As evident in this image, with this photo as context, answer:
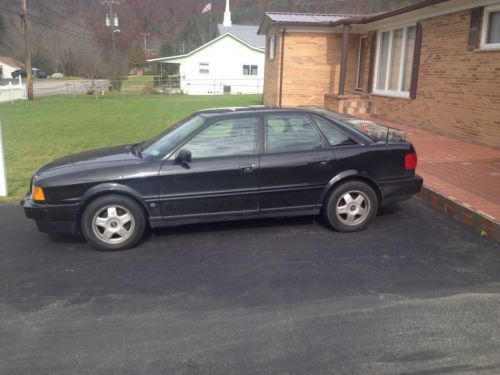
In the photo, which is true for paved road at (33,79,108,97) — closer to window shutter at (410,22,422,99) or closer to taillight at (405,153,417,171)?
window shutter at (410,22,422,99)

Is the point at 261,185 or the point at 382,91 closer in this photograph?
the point at 261,185

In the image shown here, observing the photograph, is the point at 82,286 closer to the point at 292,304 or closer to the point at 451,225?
the point at 292,304

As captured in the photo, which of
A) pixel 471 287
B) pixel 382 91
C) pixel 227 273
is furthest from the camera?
pixel 382 91

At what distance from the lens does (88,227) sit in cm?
480

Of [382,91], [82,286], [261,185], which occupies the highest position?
[382,91]

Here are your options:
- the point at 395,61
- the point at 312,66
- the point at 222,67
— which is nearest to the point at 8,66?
the point at 222,67

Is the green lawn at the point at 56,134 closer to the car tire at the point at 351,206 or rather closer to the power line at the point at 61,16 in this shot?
the car tire at the point at 351,206

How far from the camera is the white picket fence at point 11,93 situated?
2783 cm

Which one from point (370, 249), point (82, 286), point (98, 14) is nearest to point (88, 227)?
point (82, 286)

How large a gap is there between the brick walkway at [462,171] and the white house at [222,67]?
3299cm

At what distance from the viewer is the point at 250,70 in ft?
143

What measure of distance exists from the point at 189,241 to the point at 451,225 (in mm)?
3122

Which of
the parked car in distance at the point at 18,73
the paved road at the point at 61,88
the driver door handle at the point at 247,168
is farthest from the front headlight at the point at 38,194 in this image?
the parked car in distance at the point at 18,73

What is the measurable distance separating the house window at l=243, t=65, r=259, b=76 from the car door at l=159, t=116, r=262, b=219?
39.4m
